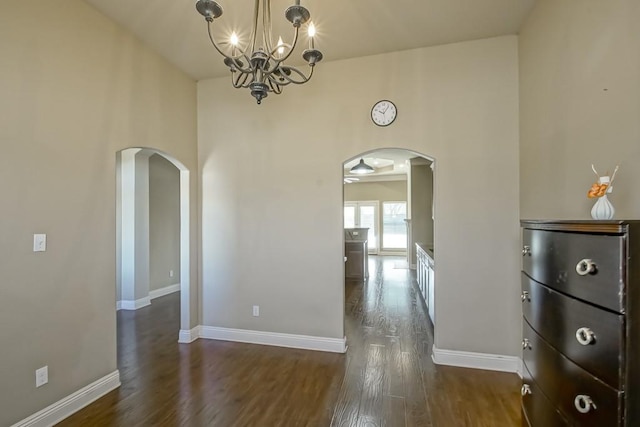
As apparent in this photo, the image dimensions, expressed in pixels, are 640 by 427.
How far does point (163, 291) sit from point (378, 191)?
8.53 meters

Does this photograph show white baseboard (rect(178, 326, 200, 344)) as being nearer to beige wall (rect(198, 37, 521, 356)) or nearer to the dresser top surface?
beige wall (rect(198, 37, 521, 356))

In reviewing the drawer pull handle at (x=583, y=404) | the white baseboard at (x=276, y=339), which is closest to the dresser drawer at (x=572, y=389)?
the drawer pull handle at (x=583, y=404)

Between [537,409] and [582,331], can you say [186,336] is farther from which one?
[582,331]

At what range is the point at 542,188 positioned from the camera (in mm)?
2459

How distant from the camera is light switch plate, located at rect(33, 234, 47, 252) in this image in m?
2.18

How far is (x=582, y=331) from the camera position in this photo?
1.15 metres

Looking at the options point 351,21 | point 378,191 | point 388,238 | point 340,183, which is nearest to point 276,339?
point 340,183

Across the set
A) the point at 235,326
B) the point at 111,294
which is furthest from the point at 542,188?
the point at 111,294

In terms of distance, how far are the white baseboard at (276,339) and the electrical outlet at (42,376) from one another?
1.74m

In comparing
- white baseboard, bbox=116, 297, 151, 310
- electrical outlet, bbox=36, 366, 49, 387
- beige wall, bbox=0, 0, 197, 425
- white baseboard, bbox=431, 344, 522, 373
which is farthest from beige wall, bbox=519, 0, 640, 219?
white baseboard, bbox=116, 297, 151, 310

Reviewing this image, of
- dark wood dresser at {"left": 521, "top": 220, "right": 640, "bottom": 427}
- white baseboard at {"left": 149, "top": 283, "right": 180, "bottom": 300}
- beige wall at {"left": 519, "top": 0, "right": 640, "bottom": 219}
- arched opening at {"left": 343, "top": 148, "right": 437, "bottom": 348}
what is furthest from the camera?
white baseboard at {"left": 149, "top": 283, "right": 180, "bottom": 300}

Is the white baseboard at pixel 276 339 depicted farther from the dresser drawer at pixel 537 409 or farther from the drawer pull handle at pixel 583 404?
the drawer pull handle at pixel 583 404

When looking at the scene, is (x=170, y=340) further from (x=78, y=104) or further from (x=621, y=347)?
(x=621, y=347)

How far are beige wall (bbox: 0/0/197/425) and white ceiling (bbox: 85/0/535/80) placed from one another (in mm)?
327
